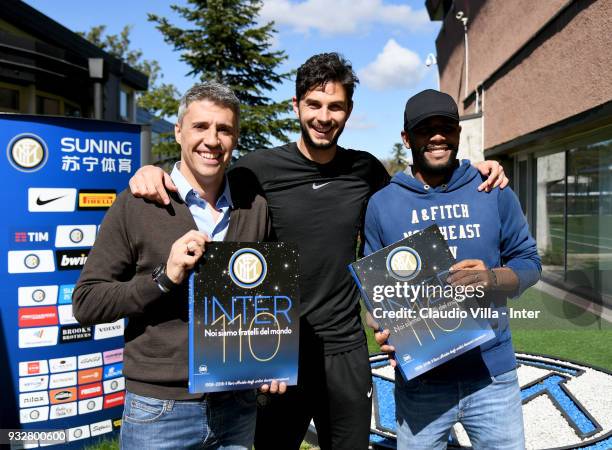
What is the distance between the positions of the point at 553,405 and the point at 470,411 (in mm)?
2785

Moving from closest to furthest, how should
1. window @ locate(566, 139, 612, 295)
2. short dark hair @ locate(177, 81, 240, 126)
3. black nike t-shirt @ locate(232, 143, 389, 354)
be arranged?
short dark hair @ locate(177, 81, 240, 126), black nike t-shirt @ locate(232, 143, 389, 354), window @ locate(566, 139, 612, 295)

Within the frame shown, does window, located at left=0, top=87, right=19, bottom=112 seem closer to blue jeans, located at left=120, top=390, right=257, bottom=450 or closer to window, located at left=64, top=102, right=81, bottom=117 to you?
window, located at left=64, top=102, right=81, bottom=117

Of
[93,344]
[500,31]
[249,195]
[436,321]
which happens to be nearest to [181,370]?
[249,195]

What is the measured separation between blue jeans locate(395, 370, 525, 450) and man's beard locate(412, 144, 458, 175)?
902 mm

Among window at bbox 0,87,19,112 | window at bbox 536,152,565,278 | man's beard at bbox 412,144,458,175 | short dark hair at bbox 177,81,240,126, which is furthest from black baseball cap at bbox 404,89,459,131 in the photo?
window at bbox 0,87,19,112

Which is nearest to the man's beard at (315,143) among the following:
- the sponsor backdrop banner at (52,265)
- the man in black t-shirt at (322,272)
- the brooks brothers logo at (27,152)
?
the man in black t-shirt at (322,272)

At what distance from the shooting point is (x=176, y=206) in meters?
2.07

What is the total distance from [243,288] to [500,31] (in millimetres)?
14283

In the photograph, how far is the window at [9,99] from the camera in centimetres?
1195

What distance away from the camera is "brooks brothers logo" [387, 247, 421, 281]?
2162 millimetres

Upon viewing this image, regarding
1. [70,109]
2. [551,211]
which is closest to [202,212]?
[551,211]

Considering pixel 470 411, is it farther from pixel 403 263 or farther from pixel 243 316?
pixel 243 316

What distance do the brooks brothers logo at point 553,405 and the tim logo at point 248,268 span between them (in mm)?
2343

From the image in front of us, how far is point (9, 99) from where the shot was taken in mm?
12211
